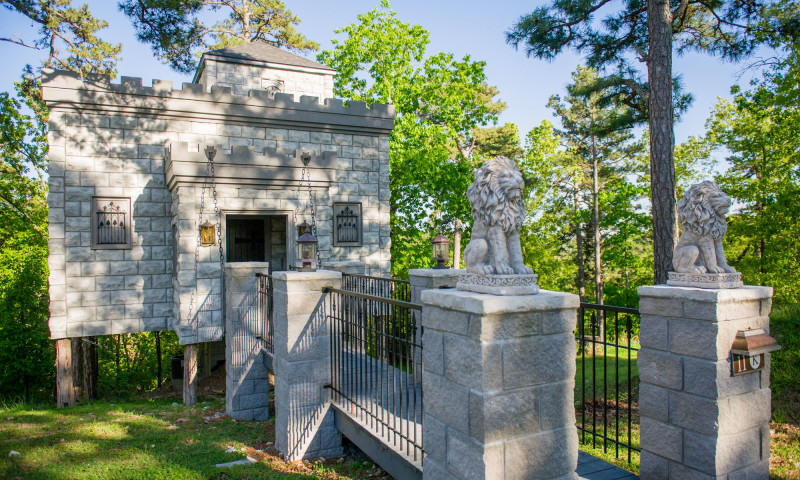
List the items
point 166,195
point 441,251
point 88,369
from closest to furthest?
1. point 441,251
2. point 166,195
3. point 88,369

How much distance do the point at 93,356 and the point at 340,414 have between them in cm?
966


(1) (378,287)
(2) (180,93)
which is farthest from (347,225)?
(2) (180,93)

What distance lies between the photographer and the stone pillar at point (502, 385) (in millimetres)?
2832

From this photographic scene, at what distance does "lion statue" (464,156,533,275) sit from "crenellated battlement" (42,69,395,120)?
28.4 ft

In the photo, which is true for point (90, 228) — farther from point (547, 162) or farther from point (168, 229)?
point (547, 162)

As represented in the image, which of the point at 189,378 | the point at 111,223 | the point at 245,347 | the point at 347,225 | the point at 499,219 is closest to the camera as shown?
the point at 499,219

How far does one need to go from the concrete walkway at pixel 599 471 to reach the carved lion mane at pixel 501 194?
7.05 feet

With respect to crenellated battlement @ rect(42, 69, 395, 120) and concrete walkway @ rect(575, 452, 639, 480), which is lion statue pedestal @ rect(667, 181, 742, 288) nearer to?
concrete walkway @ rect(575, 452, 639, 480)

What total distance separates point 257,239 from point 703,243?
436 inches

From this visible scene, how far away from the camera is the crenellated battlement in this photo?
928 centimetres

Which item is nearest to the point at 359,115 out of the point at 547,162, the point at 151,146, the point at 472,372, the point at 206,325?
the point at 151,146

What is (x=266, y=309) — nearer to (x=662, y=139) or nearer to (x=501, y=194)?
(x=501, y=194)

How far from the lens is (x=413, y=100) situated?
1973cm

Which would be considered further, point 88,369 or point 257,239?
point 257,239
